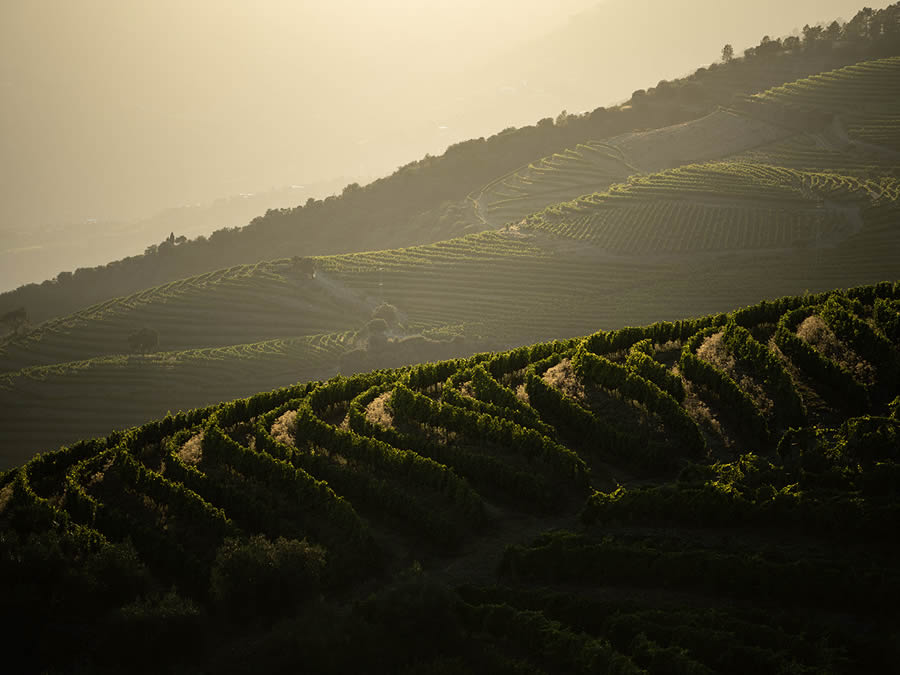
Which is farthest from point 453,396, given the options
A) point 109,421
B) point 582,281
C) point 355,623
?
point 582,281

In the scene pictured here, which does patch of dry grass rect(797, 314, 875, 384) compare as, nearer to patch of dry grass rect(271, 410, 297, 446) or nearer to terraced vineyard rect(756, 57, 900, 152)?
patch of dry grass rect(271, 410, 297, 446)

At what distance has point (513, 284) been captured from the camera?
108438 mm

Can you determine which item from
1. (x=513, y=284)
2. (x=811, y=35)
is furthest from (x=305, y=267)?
(x=811, y=35)

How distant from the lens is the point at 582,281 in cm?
10519

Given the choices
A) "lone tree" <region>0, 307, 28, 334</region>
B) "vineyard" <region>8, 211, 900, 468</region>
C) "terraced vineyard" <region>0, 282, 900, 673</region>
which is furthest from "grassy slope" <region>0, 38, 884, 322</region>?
"terraced vineyard" <region>0, 282, 900, 673</region>

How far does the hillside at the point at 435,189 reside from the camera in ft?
529

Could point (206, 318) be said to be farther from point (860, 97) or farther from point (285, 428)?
point (860, 97)

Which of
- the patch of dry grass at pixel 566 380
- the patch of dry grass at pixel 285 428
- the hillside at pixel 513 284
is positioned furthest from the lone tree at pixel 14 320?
the patch of dry grass at pixel 566 380

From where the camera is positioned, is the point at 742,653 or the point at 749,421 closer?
the point at 742,653

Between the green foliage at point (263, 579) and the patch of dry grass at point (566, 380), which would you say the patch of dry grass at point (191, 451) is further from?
the patch of dry grass at point (566, 380)

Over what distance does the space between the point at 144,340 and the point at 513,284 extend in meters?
51.6

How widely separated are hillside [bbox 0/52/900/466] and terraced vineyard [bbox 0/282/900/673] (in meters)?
56.7

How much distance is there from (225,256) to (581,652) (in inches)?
6381

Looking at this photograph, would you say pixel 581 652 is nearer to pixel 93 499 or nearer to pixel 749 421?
pixel 749 421
